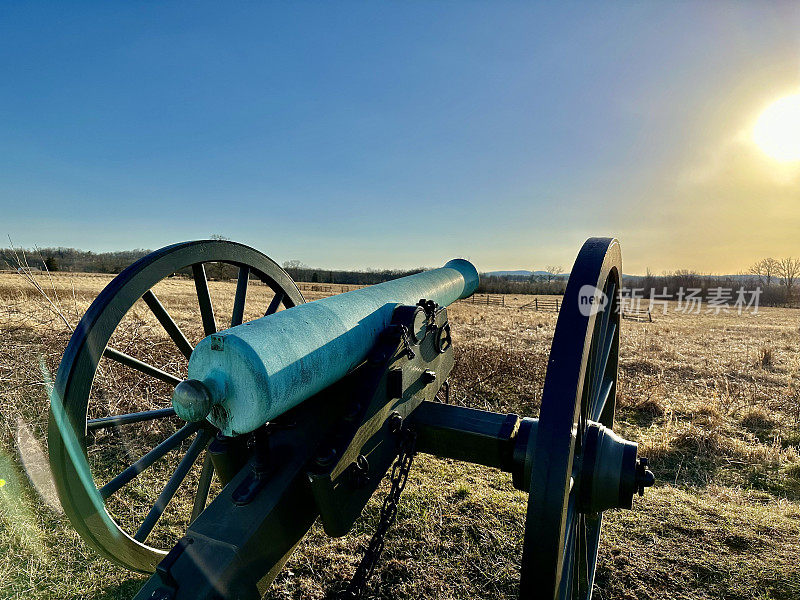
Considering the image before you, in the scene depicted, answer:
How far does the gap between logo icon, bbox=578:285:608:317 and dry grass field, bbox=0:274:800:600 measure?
2181mm

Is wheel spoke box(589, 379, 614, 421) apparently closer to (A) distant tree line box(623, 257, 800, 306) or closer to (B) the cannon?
(B) the cannon

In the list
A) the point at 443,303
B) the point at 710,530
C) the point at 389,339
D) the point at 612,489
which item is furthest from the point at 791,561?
the point at 389,339

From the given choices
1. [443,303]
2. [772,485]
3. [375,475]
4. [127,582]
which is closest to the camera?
[375,475]

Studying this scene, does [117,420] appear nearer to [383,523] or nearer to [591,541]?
[383,523]

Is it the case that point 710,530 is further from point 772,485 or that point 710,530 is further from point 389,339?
point 389,339

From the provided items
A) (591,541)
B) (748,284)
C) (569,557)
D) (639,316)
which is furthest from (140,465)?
(748,284)

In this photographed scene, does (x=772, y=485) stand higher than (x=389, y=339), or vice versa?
(x=389, y=339)

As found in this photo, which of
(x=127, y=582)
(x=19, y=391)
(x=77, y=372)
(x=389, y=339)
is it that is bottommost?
(x=127, y=582)

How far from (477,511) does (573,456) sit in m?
2.43

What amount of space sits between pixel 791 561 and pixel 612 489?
2542 mm

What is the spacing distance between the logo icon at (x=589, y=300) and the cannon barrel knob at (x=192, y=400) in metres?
1.26

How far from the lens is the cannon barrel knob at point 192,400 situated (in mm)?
1335

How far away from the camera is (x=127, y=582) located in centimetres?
284

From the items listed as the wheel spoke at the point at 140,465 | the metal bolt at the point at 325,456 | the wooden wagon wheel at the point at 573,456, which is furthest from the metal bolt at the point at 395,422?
the wheel spoke at the point at 140,465
